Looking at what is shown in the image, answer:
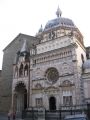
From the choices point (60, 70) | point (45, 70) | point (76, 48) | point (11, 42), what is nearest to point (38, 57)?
point (45, 70)

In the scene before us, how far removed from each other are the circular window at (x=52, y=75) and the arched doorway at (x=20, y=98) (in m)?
5.25

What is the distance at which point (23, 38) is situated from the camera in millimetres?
34531

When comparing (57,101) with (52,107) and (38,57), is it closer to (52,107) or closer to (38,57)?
(52,107)

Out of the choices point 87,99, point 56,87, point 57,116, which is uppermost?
point 56,87

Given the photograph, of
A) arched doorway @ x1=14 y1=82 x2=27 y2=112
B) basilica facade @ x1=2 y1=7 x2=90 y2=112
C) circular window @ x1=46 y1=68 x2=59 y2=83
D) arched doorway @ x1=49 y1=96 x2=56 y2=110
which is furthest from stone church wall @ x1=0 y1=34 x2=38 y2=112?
arched doorway @ x1=49 y1=96 x2=56 y2=110

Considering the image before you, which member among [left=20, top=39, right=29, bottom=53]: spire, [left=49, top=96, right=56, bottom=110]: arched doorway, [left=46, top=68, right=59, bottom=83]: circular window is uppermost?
[left=20, top=39, right=29, bottom=53]: spire

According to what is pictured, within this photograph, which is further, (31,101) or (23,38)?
(23,38)

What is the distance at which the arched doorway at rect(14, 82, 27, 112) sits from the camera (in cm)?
3040

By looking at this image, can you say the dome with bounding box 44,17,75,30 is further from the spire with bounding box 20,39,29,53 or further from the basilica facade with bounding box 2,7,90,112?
the spire with bounding box 20,39,29,53

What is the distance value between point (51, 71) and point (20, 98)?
26.3 feet

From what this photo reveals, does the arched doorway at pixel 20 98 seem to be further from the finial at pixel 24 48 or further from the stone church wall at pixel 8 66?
the finial at pixel 24 48

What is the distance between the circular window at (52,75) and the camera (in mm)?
26356

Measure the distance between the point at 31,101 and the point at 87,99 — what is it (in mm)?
8514

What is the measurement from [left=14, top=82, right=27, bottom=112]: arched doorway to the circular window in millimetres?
5248
